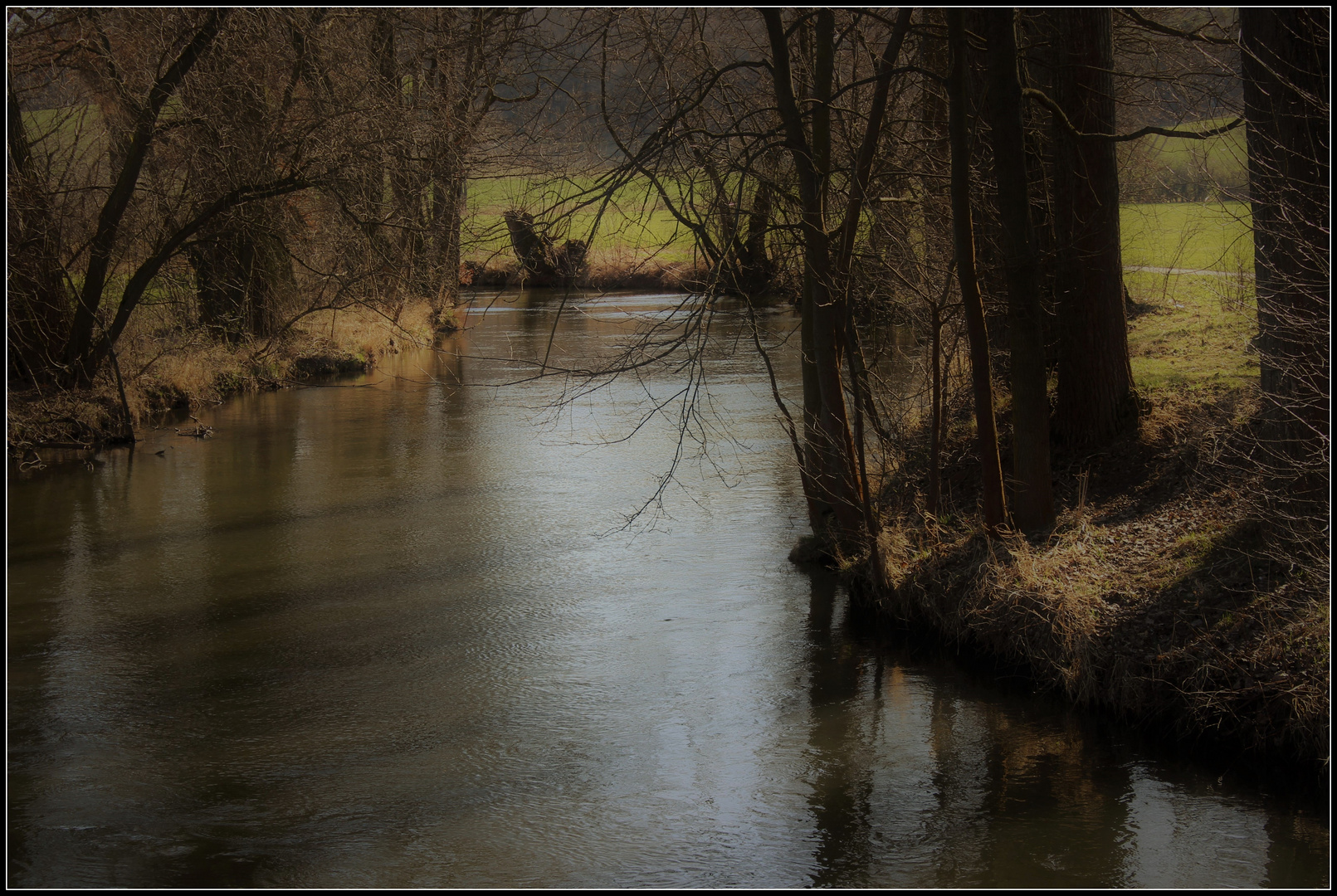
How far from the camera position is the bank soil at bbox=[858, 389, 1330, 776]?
22.2ft

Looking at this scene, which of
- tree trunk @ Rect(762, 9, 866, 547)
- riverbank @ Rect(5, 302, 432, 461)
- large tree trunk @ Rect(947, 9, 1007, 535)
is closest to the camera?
large tree trunk @ Rect(947, 9, 1007, 535)

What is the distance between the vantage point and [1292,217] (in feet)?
24.6

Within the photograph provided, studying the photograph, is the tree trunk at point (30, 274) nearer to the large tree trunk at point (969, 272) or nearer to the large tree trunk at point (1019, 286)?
the large tree trunk at point (969, 272)

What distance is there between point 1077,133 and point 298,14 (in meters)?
10.6

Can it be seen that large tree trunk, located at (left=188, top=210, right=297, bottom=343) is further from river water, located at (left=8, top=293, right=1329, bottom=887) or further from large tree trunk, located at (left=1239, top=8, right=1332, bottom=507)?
large tree trunk, located at (left=1239, top=8, right=1332, bottom=507)

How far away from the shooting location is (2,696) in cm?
823

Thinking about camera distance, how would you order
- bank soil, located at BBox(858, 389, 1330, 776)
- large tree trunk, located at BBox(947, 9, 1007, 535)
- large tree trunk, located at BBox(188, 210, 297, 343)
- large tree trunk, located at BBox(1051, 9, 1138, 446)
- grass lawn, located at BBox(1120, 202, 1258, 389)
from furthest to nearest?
large tree trunk, located at BBox(188, 210, 297, 343)
large tree trunk, located at BBox(1051, 9, 1138, 446)
grass lawn, located at BBox(1120, 202, 1258, 389)
large tree trunk, located at BBox(947, 9, 1007, 535)
bank soil, located at BBox(858, 389, 1330, 776)

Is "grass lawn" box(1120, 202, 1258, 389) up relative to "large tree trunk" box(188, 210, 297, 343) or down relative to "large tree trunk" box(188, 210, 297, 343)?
down

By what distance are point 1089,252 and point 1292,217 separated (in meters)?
2.78

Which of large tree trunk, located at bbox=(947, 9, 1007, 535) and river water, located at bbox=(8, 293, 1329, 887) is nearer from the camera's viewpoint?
river water, located at bbox=(8, 293, 1329, 887)

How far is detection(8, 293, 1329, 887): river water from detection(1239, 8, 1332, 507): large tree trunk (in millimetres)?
2260

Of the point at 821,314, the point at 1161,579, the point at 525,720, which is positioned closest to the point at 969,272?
the point at 821,314

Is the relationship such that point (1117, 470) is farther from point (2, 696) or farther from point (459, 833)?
point (2, 696)

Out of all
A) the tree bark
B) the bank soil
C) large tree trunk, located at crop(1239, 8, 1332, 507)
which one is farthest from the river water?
the tree bark
